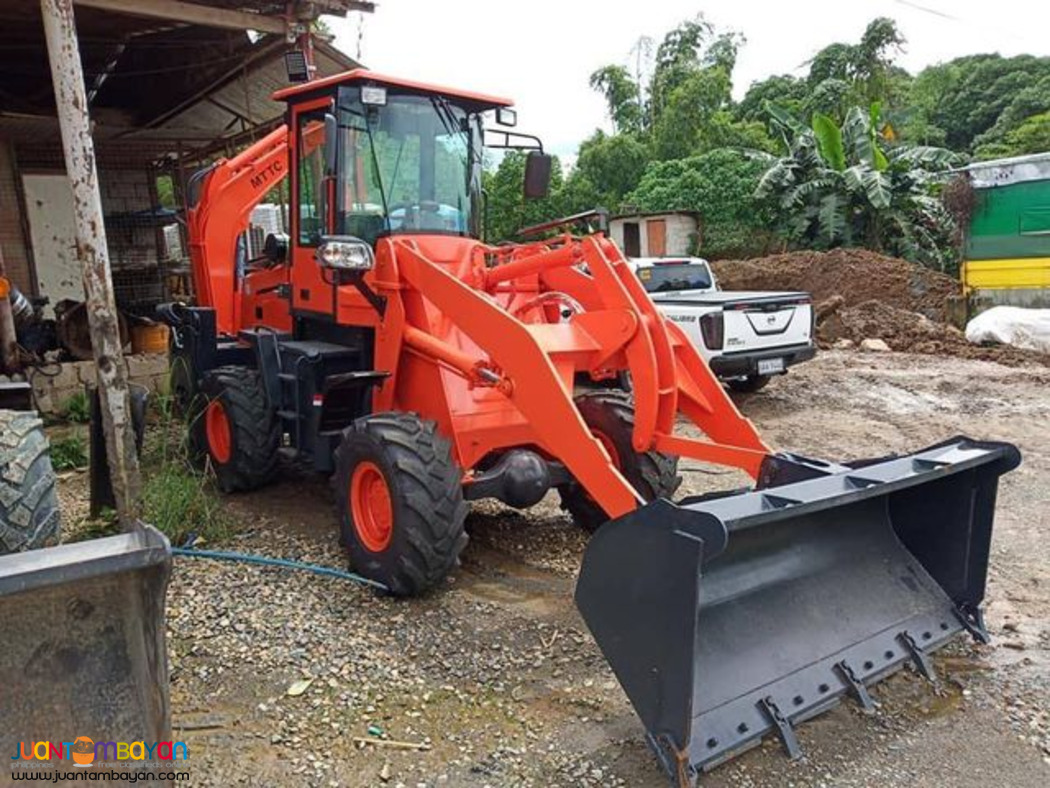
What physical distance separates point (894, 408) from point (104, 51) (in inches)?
366

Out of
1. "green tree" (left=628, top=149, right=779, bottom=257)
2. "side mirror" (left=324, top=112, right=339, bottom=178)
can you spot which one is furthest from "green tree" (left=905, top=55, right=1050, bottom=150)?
"side mirror" (left=324, top=112, right=339, bottom=178)

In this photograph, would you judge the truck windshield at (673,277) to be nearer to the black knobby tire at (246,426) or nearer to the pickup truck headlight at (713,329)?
the pickup truck headlight at (713,329)

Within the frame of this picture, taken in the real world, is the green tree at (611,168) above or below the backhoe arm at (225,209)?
above

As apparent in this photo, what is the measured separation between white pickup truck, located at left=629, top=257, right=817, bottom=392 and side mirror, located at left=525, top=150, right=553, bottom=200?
3.03 meters

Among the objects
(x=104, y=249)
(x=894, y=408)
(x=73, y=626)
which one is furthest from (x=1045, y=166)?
(x=73, y=626)

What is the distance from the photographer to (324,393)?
16.3 ft

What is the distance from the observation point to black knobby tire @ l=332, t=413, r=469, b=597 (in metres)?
4.02

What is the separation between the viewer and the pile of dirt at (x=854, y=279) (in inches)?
595

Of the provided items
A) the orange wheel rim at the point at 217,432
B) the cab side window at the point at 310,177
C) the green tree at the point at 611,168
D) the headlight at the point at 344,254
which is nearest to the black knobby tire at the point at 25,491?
the headlight at the point at 344,254

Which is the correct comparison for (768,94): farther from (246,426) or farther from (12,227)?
(246,426)

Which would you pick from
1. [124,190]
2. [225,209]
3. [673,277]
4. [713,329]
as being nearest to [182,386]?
[225,209]

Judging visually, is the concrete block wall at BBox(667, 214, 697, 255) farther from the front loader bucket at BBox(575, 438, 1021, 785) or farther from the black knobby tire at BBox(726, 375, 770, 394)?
the front loader bucket at BBox(575, 438, 1021, 785)

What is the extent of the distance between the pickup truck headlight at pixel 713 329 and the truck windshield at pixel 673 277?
7.72ft

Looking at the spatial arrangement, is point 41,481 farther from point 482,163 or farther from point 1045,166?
point 1045,166
